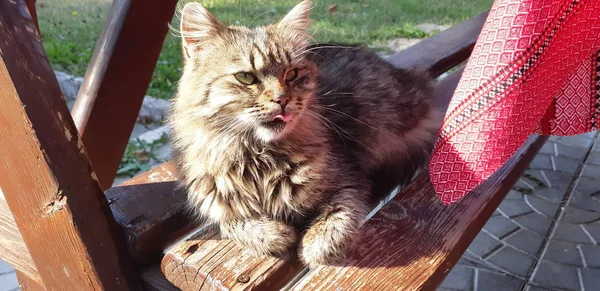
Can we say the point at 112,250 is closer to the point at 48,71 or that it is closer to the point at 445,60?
the point at 48,71

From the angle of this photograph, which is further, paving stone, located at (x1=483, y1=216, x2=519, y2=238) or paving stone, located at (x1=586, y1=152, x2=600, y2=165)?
paving stone, located at (x1=586, y1=152, x2=600, y2=165)

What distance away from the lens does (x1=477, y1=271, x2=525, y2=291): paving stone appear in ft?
8.84

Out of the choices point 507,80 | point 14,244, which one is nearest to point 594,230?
point 507,80

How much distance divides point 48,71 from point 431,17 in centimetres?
560

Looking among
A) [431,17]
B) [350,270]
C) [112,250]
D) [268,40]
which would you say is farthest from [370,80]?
[431,17]

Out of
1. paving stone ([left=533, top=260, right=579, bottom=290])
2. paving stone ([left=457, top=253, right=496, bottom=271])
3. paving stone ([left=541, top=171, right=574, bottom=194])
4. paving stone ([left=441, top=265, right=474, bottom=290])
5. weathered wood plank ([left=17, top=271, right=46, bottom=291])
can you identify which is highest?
weathered wood plank ([left=17, top=271, right=46, bottom=291])

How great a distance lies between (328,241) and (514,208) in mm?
2319

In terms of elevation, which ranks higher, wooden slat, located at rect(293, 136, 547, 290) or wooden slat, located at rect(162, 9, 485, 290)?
wooden slat, located at rect(293, 136, 547, 290)

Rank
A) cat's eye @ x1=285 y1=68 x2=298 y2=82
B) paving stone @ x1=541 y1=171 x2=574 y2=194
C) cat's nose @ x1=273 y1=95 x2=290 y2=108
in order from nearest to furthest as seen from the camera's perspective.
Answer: cat's nose @ x1=273 y1=95 x2=290 y2=108, cat's eye @ x1=285 y1=68 x2=298 y2=82, paving stone @ x1=541 y1=171 x2=574 y2=194

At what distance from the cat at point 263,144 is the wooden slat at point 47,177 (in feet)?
0.99

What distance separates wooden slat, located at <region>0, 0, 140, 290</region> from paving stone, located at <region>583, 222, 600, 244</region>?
2.73 m

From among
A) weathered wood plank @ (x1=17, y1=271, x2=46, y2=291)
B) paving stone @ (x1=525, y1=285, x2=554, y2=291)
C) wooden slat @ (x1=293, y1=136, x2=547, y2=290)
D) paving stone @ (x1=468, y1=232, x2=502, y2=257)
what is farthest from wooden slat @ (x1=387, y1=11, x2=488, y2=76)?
weathered wood plank @ (x1=17, y1=271, x2=46, y2=291)

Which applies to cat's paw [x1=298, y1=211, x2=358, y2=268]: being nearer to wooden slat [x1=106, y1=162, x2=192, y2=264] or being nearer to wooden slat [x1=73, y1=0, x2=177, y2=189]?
wooden slat [x1=106, y1=162, x2=192, y2=264]

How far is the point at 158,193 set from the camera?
159 cm
